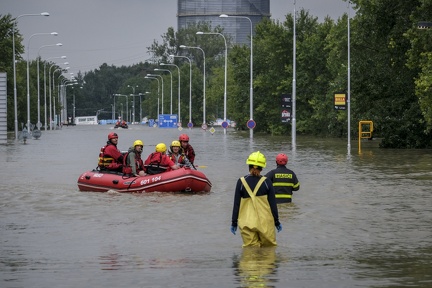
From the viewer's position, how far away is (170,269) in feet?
47.8

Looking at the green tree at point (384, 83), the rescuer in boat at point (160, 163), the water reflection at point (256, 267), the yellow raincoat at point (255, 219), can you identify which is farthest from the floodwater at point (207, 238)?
the green tree at point (384, 83)

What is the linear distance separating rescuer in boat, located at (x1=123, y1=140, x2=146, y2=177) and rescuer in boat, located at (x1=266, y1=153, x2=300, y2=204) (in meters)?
7.08

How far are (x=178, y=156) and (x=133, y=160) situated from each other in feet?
4.96

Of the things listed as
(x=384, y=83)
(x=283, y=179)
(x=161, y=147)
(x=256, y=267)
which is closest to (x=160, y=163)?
(x=161, y=147)

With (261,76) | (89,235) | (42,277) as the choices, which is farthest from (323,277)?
(261,76)

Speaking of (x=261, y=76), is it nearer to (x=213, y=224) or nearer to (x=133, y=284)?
(x=213, y=224)

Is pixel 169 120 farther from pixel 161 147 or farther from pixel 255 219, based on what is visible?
pixel 255 219

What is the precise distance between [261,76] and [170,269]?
8630 cm

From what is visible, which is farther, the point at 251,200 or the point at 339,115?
the point at 339,115

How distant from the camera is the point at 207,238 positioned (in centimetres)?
1847

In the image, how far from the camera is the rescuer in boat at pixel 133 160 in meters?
28.3

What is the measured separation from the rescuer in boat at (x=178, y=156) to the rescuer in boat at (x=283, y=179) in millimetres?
7309

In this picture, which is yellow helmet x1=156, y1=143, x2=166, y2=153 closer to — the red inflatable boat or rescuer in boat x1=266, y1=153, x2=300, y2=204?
the red inflatable boat

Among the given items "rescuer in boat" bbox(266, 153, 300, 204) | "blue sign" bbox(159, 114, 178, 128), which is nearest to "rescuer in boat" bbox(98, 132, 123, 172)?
"rescuer in boat" bbox(266, 153, 300, 204)
